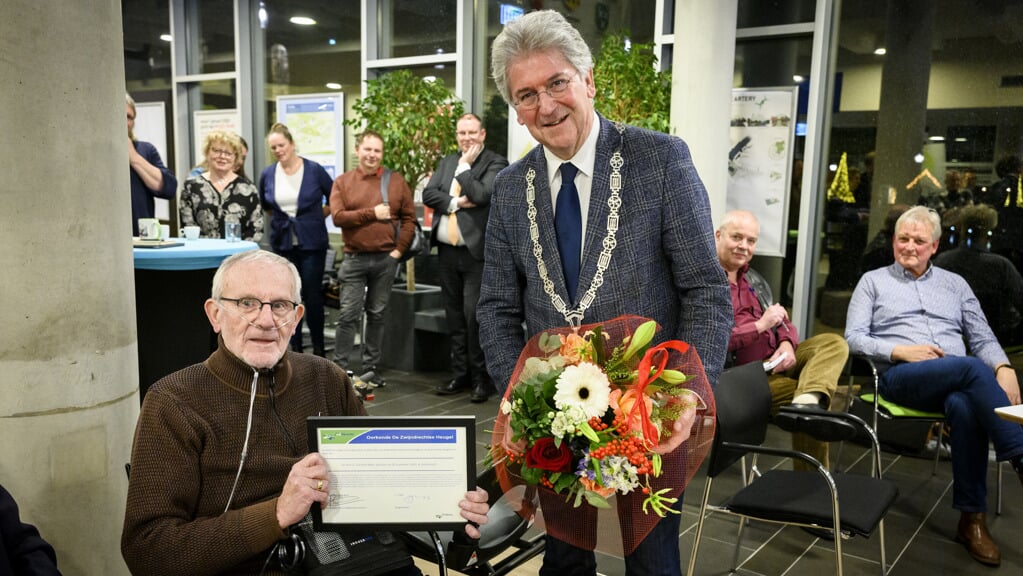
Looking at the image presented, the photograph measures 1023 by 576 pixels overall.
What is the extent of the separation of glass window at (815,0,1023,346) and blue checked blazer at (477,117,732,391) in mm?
3969

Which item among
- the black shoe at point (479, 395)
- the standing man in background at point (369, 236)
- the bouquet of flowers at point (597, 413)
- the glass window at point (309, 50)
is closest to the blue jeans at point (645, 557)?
the bouquet of flowers at point (597, 413)

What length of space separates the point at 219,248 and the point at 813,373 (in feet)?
9.63

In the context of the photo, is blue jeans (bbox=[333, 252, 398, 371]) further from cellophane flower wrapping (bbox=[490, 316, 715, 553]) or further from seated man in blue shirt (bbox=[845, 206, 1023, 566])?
cellophane flower wrapping (bbox=[490, 316, 715, 553])

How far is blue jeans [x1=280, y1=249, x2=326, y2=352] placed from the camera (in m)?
6.05

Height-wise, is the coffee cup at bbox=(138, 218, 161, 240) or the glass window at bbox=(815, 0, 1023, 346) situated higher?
the glass window at bbox=(815, 0, 1023, 346)

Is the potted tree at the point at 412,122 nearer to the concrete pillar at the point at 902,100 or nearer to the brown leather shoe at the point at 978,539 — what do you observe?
the concrete pillar at the point at 902,100

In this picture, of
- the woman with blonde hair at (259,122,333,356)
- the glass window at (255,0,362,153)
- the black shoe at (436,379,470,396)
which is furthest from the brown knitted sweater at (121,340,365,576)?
the glass window at (255,0,362,153)

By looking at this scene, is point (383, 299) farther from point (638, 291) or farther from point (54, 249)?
point (638, 291)

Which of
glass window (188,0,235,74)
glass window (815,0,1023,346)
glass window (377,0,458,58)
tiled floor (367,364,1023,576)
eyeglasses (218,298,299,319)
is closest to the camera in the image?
eyeglasses (218,298,299,319)

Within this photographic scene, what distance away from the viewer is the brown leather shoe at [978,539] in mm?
3260

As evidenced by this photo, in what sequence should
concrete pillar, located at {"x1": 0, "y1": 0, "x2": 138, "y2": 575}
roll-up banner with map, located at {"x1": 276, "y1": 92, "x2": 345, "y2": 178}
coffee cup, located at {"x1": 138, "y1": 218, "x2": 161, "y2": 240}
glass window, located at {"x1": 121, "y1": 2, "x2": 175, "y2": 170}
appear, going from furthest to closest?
glass window, located at {"x1": 121, "y1": 2, "x2": 175, "y2": 170} → roll-up banner with map, located at {"x1": 276, "y1": 92, "x2": 345, "y2": 178} → coffee cup, located at {"x1": 138, "y1": 218, "x2": 161, "y2": 240} → concrete pillar, located at {"x1": 0, "y1": 0, "x2": 138, "y2": 575}

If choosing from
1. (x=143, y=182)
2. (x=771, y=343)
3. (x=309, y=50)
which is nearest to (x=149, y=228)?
(x=143, y=182)

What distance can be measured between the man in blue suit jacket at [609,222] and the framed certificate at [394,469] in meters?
0.36

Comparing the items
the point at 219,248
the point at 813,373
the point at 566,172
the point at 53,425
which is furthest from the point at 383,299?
the point at 566,172
